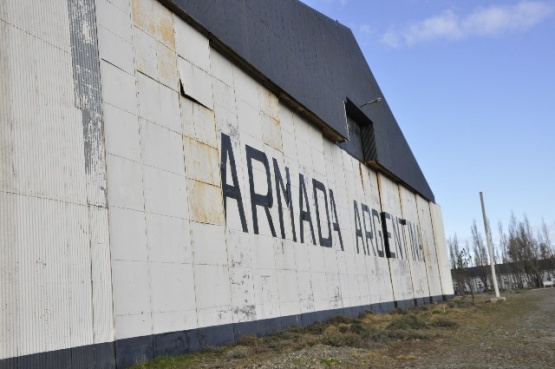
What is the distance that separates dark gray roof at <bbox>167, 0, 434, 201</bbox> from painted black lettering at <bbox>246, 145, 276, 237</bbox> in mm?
2828

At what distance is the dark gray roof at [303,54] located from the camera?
49.8ft

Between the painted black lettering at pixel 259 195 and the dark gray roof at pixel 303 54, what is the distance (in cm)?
283

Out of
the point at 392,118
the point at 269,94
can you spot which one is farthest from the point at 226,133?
the point at 392,118

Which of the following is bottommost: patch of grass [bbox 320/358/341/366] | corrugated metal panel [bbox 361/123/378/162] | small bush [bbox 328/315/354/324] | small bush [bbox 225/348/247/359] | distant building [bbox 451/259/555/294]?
distant building [bbox 451/259/555/294]

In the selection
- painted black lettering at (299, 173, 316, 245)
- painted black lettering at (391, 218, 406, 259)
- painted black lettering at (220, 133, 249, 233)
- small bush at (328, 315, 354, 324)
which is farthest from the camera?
painted black lettering at (391, 218, 406, 259)

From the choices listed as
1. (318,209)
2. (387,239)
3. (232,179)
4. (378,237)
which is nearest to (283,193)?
(318,209)

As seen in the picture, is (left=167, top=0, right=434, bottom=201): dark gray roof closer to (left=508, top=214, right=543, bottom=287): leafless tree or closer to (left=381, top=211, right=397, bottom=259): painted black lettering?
(left=381, top=211, right=397, bottom=259): painted black lettering

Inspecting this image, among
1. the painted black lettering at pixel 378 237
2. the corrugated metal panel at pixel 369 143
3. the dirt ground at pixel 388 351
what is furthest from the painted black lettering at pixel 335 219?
the corrugated metal panel at pixel 369 143

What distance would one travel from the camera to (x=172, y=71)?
492 inches

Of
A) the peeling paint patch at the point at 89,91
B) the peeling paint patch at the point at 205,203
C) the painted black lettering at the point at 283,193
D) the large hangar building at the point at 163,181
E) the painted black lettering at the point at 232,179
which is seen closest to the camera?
the large hangar building at the point at 163,181

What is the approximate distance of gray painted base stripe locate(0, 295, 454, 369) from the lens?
739 cm

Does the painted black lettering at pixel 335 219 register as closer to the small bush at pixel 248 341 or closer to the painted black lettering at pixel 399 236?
the small bush at pixel 248 341

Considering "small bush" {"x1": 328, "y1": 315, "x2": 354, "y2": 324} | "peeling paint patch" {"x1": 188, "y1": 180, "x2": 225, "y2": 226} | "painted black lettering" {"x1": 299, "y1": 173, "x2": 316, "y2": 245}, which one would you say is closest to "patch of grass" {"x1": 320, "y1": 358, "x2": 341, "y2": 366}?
"peeling paint patch" {"x1": 188, "y1": 180, "x2": 225, "y2": 226}

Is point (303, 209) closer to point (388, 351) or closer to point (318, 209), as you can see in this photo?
point (318, 209)
